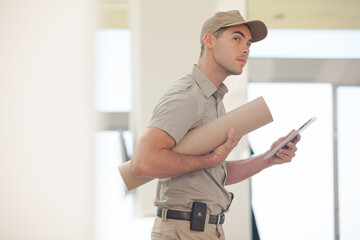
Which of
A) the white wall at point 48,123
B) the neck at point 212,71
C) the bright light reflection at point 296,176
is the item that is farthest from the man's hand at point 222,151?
the bright light reflection at point 296,176

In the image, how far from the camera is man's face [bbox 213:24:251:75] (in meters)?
1.64

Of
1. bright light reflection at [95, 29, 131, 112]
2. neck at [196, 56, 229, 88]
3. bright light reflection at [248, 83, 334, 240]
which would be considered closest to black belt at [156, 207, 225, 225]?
neck at [196, 56, 229, 88]

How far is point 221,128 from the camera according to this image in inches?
59.0

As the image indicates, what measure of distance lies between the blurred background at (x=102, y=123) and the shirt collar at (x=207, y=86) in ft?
5.78

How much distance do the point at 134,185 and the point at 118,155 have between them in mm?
1847

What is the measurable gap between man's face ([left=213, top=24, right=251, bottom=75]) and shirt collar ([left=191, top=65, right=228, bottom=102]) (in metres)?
0.08

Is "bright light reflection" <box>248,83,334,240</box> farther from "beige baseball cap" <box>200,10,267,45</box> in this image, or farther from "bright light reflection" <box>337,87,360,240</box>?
"beige baseball cap" <box>200,10,267,45</box>

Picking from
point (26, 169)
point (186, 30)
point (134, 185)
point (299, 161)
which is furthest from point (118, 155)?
point (134, 185)

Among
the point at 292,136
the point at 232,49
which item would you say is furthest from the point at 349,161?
the point at 232,49

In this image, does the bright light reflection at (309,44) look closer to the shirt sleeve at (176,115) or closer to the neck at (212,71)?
the neck at (212,71)

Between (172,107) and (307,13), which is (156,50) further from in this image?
(172,107)

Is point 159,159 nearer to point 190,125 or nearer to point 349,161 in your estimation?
point 190,125

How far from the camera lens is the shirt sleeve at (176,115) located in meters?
1.41

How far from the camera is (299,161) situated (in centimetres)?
368
